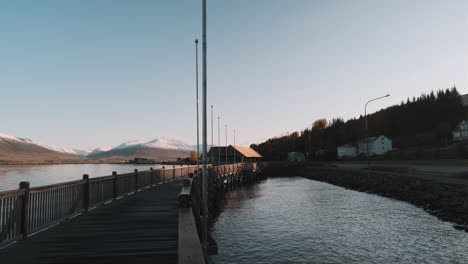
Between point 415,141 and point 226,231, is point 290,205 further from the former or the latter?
point 415,141

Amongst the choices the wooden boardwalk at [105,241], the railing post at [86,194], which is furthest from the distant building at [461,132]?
the railing post at [86,194]

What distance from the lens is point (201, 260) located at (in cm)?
472

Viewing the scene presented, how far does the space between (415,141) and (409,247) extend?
6472 inches

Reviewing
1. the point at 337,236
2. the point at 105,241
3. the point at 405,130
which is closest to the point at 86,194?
the point at 105,241

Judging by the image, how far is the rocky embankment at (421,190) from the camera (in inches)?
963

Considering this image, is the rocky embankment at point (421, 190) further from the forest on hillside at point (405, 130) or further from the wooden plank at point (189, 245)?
the forest on hillside at point (405, 130)

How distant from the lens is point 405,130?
19212 centimetres

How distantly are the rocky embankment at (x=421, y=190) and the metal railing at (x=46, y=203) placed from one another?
71.7 feet

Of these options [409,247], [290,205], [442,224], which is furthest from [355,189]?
[409,247]

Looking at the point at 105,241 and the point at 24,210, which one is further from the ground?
the point at 24,210

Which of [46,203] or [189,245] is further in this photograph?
[46,203]

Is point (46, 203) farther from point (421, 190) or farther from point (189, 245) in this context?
point (421, 190)

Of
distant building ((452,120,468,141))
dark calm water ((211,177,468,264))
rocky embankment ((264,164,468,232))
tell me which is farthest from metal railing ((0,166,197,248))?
distant building ((452,120,468,141))

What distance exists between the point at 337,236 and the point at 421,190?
61.2ft
